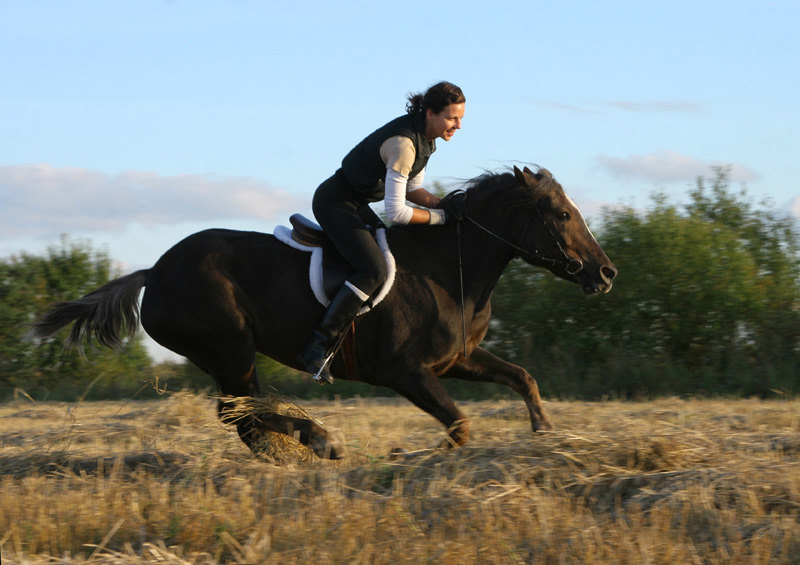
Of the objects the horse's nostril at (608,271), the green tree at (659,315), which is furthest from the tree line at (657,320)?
the horse's nostril at (608,271)

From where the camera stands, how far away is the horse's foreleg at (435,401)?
19.5 feet

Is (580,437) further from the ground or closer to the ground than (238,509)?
further from the ground

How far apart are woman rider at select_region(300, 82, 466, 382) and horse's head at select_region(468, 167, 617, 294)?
39 cm

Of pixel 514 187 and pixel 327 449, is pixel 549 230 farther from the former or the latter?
pixel 327 449

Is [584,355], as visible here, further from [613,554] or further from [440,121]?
[613,554]

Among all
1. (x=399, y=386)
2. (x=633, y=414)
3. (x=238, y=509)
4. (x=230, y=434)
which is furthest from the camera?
(x=633, y=414)

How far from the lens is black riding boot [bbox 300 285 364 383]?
588 cm

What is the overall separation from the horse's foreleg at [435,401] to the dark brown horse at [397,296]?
0.05ft

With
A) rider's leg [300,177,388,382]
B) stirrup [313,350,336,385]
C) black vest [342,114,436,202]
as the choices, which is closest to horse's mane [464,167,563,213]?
black vest [342,114,436,202]

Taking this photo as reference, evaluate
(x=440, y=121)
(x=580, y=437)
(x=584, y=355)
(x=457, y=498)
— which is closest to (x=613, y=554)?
(x=457, y=498)

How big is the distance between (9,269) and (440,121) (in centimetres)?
1370

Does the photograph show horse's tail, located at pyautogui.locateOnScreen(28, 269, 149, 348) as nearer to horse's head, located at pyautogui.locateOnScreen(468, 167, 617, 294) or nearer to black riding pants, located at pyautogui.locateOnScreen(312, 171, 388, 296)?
black riding pants, located at pyautogui.locateOnScreen(312, 171, 388, 296)

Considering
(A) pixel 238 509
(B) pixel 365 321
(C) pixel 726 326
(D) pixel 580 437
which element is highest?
(C) pixel 726 326

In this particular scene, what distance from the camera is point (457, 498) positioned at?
4543 millimetres
